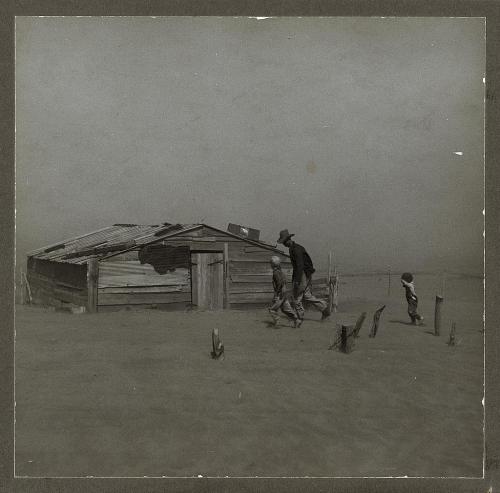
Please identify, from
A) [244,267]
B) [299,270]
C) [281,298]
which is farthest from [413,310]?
[244,267]

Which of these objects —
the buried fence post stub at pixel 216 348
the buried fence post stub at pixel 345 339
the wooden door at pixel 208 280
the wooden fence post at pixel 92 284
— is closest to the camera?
the buried fence post stub at pixel 216 348

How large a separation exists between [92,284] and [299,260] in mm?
6541

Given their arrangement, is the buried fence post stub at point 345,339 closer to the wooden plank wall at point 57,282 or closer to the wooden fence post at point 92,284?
the wooden fence post at point 92,284

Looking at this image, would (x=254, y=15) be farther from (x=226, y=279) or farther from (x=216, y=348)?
(x=226, y=279)

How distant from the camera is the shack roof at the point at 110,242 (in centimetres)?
1305

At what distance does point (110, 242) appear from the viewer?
578 inches

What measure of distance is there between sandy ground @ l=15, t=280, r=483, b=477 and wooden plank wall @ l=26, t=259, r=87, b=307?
5.29 metres

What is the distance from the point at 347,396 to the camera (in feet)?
18.4

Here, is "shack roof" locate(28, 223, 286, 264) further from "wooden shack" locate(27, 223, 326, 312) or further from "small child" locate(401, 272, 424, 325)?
"small child" locate(401, 272, 424, 325)

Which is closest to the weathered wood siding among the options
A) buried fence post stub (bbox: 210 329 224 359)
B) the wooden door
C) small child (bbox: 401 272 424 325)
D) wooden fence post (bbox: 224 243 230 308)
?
the wooden door

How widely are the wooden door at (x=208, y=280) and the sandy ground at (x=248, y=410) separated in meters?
6.01

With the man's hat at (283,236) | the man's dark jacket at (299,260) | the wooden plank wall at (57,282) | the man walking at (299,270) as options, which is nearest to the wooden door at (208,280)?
the wooden plank wall at (57,282)
